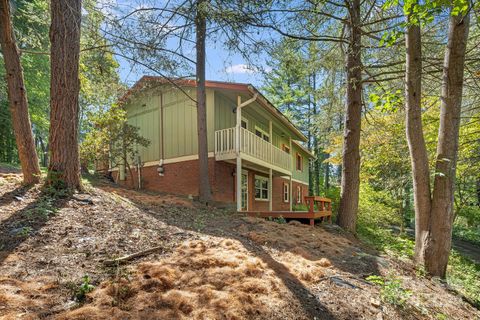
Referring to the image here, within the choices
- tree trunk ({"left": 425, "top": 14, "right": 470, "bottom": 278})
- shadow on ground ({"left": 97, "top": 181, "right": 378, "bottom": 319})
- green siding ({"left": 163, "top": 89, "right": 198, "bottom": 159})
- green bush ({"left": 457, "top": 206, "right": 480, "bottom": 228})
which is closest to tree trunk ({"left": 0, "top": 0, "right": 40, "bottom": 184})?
shadow on ground ({"left": 97, "top": 181, "right": 378, "bottom": 319})

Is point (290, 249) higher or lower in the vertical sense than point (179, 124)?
lower

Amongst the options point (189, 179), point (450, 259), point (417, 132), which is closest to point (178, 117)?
point (189, 179)

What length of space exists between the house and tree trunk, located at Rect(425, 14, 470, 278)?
5.81 m

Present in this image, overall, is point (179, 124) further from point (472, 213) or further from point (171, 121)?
→ point (472, 213)

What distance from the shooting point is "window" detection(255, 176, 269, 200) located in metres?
14.1

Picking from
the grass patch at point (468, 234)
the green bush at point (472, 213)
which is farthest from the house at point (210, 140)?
the grass patch at point (468, 234)

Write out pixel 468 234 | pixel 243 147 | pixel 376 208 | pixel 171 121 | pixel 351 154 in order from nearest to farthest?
pixel 351 154, pixel 243 147, pixel 376 208, pixel 171 121, pixel 468 234

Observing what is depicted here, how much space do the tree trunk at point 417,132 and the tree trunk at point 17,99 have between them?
660cm

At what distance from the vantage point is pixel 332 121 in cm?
959

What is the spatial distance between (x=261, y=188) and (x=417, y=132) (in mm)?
10013

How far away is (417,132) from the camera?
501 cm

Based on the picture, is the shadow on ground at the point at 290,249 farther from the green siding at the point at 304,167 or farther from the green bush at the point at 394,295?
the green siding at the point at 304,167

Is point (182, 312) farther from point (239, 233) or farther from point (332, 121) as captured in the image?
point (332, 121)

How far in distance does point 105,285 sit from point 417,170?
5.15 metres
